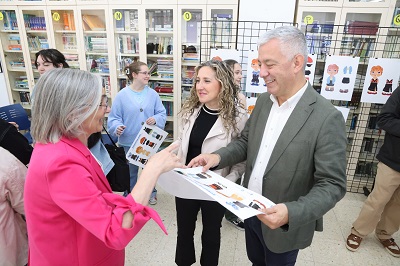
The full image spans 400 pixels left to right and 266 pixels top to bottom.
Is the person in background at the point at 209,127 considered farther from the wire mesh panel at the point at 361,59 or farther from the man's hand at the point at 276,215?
the wire mesh panel at the point at 361,59

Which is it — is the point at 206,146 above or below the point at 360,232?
above

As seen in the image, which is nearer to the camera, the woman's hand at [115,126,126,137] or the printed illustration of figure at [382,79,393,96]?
the woman's hand at [115,126,126,137]

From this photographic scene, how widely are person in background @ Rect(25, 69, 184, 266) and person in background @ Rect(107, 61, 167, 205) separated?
5.74 feet

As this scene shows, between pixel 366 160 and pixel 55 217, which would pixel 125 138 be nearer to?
pixel 55 217

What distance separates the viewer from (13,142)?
1621 mm

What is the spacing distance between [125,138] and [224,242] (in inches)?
60.0

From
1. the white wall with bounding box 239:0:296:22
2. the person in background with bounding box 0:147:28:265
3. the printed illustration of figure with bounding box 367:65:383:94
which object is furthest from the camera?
the white wall with bounding box 239:0:296:22

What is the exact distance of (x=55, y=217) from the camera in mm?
942

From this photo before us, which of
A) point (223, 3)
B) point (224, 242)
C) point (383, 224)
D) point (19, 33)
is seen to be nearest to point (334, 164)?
point (224, 242)

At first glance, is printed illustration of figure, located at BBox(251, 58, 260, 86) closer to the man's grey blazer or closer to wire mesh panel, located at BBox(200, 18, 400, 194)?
wire mesh panel, located at BBox(200, 18, 400, 194)

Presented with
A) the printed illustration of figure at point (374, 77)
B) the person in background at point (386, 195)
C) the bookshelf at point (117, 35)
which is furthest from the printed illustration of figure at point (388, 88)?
the bookshelf at point (117, 35)

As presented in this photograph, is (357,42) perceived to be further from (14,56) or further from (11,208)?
(14,56)

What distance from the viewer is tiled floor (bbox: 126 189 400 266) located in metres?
2.33

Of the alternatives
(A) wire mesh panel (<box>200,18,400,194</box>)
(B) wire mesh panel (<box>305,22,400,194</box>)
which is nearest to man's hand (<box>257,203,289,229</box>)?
(A) wire mesh panel (<box>200,18,400,194</box>)
